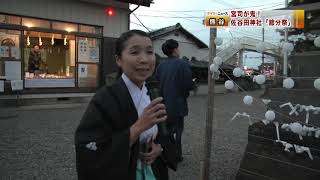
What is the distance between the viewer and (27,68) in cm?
1165

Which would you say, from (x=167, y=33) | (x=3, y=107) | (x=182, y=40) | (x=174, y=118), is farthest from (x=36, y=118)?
(x=182, y=40)

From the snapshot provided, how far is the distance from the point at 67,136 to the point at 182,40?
53.8 ft

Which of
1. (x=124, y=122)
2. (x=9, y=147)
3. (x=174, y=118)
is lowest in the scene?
(x=9, y=147)

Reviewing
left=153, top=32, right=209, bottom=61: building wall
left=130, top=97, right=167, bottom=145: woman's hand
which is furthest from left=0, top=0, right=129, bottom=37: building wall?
left=130, top=97, right=167, bottom=145: woman's hand

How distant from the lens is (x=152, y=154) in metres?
2.00

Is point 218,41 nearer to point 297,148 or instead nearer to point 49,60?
point 297,148

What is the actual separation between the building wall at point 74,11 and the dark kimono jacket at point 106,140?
1010 centimetres

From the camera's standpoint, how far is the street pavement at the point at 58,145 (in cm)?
486

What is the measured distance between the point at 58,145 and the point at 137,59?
4.83 m

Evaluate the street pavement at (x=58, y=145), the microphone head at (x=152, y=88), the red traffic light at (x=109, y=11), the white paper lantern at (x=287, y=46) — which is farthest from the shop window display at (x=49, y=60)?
the microphone head at (x=152, y=88)

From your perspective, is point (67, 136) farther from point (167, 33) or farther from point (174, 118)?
point (167, 33)

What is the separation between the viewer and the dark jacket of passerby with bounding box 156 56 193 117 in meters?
5.00

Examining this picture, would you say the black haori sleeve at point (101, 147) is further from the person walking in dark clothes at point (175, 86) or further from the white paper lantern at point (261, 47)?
the person walking in dark clothes at point (175, 86)

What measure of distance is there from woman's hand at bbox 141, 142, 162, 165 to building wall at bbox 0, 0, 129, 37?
33.1 feet
